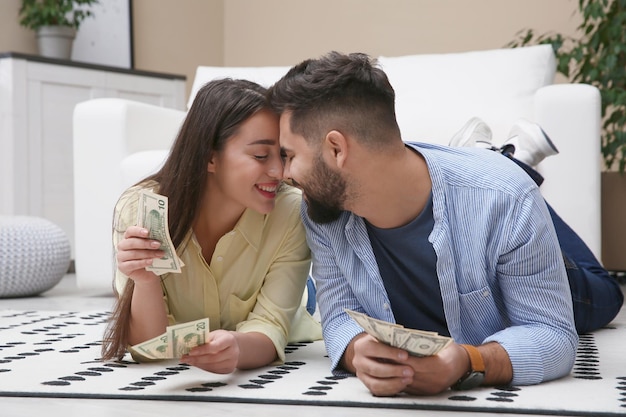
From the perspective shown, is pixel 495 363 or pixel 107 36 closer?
pixel 495 363

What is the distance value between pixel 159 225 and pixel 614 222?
3.06 metres

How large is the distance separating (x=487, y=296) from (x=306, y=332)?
755mm

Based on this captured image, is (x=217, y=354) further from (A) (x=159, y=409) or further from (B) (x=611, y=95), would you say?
(B) (x=611, y=95)

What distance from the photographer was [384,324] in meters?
1.43

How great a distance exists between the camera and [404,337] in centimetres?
146

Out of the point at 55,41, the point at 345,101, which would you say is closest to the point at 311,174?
the point at 345,101

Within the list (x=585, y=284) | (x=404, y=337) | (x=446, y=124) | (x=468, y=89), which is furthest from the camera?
(x=468, y=89)

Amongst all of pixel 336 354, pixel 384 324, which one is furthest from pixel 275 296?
pixel 384 324

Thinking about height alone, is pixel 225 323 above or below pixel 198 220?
below

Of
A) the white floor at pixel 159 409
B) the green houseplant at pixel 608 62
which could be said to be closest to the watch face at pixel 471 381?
the white floor at pixel 159 409

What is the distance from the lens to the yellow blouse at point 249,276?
2023 millimetres

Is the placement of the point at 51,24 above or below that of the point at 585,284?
above

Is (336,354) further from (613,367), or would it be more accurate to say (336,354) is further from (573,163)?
(573,163)

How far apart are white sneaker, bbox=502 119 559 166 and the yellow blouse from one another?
96 centimetres
